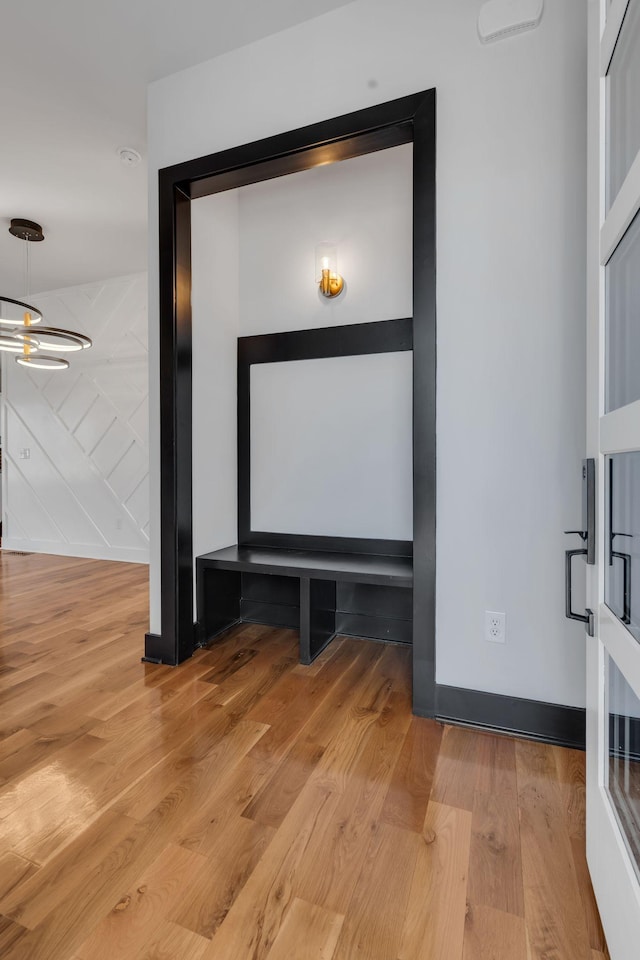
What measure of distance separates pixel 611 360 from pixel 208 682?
1.94 m

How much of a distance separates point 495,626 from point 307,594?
0.89 m

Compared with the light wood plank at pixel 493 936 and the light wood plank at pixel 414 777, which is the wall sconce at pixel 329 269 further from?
the light wood plank at pixel 493 936

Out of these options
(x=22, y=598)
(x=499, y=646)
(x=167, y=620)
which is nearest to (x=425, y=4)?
(x=499, y=646)

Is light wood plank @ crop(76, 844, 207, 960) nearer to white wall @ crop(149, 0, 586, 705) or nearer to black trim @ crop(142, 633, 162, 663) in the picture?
white wall @ crop(149, 0, 586, 705)

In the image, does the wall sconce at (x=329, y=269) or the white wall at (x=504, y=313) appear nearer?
the white wall at (x=504, y=313)

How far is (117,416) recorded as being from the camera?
4883mm

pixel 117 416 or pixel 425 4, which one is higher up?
pixel 425 4

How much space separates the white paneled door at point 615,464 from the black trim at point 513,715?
561 millimetres

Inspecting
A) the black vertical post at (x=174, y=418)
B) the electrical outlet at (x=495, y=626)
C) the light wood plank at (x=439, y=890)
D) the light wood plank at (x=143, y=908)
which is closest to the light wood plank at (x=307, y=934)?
the light wood plank at (x=439, y=890)

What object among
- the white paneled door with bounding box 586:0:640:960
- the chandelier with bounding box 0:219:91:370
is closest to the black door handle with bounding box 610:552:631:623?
the white paneled door with bounding box 586:0:640:960

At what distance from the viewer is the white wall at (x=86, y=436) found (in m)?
4.80

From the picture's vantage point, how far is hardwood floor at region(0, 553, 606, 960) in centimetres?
99

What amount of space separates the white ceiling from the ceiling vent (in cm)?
67

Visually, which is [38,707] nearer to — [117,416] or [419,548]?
[419,548]
